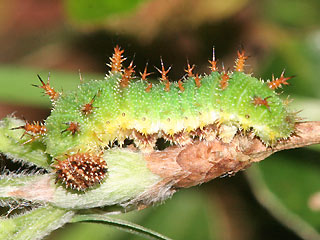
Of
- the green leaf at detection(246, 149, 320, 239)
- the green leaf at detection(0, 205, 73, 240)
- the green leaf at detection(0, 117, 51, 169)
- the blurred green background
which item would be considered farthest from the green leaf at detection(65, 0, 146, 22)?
the green leaf at detection(0, 205, 73, 240)

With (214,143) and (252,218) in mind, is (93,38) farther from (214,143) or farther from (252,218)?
(214,143)

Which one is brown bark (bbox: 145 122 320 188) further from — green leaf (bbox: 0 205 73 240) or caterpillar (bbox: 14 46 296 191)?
green leaf (bbox: 0 205 73 240)

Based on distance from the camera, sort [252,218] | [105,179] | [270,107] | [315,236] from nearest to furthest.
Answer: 1. [105,179]
2. [270,107]
3. [315,236]
4. [252,218]

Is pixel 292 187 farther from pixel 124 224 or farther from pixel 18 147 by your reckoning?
pixel 18 147

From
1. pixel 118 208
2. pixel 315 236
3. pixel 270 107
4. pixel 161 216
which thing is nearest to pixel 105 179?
pixel 118 208

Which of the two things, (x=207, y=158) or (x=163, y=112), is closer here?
(x=207, y=158)

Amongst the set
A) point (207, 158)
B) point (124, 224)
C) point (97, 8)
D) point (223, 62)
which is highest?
point (97, 8)

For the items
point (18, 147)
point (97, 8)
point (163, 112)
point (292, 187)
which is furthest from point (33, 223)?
point (97, 8)
